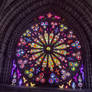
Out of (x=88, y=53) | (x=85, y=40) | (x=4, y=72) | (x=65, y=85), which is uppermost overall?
(x=85, y=40)

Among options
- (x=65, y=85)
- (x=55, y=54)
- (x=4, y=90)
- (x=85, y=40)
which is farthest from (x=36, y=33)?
(x=4, y=90)

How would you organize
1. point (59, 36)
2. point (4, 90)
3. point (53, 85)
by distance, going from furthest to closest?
point (59, 36)
point (53, 85)
point (4, 90)

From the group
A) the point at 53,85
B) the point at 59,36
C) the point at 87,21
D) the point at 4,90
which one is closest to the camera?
the point at 4,90

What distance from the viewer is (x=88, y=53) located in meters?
8.06

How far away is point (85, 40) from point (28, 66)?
349 centimetres

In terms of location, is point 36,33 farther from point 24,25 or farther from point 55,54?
point 55,54

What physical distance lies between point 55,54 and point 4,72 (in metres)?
3.00

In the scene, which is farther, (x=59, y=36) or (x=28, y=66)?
(x=59, y=36)

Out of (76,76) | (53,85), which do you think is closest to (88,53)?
(76,76)

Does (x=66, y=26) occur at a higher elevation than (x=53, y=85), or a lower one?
higher

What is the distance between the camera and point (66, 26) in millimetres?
9102

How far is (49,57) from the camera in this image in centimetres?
862

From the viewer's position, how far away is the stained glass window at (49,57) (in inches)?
312

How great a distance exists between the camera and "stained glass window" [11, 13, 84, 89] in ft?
26.0
